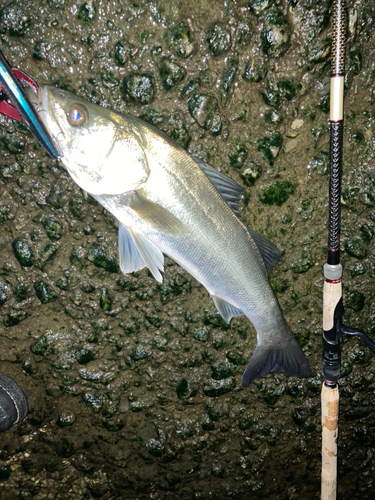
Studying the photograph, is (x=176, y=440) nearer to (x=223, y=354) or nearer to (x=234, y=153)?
(x=223, y=354)

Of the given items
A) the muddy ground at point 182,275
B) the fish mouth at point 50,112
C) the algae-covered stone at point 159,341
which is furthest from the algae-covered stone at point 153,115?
the algae-covered stone at point 159,341

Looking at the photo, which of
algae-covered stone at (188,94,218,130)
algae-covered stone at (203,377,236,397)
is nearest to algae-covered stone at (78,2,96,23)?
algae-covered stone at (188,94,218,130)

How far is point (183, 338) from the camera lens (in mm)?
2113

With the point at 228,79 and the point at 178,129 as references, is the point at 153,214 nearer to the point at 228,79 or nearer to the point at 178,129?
the point at 178,129

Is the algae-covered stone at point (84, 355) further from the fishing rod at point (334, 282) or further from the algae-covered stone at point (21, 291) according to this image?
the fishing rod at point (334, 282)

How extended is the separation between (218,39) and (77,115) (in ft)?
2.42

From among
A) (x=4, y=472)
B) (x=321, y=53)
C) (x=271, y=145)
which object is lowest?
(x=4, y=472)

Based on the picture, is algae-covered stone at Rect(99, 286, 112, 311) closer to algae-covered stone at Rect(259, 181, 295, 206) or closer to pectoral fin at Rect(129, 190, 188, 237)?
pectoral fin at Rect(129, 190, 188, 237)

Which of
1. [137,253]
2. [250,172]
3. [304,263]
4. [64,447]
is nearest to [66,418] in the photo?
[64,447]

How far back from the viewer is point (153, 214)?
1554 mm

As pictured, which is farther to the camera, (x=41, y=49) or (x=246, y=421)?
(x=246, y=421)

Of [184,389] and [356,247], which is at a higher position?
[356,247]

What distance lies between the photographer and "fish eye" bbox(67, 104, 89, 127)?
1.48 metres

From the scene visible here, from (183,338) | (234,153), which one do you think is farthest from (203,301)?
(234,153)
